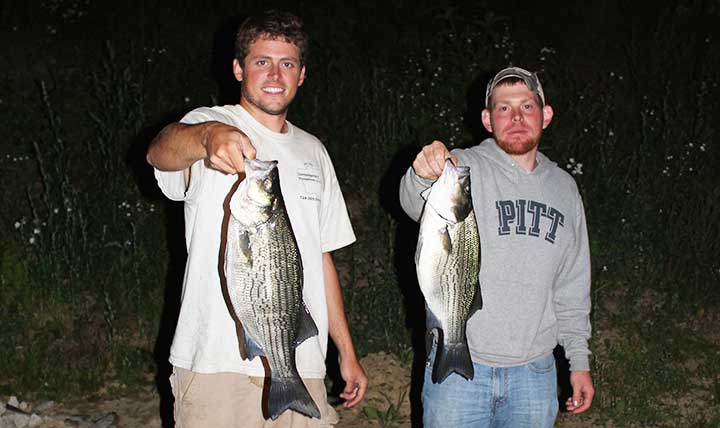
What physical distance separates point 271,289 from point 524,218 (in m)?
1.34

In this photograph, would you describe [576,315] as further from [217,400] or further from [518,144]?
[217,400]

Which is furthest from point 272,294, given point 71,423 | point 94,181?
point 94,181

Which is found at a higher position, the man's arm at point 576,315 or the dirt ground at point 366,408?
the man's arm at point 576,315

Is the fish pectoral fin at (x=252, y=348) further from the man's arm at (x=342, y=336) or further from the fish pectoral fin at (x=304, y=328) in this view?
the man's arm at (x=342, y=336)

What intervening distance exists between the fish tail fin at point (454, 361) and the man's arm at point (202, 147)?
1181 mm

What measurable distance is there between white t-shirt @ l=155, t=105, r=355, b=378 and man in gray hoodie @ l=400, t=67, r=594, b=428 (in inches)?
17.7

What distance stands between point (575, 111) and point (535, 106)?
18.8ft

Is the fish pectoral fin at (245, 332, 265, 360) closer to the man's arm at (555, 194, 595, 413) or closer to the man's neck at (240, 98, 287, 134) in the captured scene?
the man's neck at (240, 98, 287, 134)

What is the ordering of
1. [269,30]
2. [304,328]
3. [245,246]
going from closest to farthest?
[245,246]
[304,328]
[269,30]

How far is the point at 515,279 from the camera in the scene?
11.3 ft

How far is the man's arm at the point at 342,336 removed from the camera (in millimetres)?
3439

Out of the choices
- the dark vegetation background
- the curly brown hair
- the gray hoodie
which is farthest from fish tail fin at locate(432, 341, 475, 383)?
the dark vegetation background

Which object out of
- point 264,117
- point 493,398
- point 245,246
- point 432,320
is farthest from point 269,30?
point 493,398

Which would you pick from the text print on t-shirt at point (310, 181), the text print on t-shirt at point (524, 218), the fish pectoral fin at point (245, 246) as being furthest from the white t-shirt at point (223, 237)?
the text print on t-shirt at point (524, 218)
